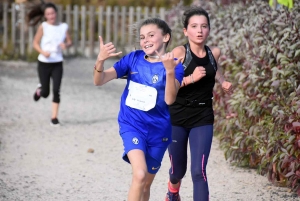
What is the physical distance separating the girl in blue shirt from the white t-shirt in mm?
4926

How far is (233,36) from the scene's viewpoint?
26.7ft

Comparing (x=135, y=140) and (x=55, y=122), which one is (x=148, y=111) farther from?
(x=55, y=122)

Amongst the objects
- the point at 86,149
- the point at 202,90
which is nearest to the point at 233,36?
the point at 86,149

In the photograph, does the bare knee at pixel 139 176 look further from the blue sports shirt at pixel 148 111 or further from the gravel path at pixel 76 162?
the gravel path at pixel 76 162

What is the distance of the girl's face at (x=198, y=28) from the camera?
516 centimetres

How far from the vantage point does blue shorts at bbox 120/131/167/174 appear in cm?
473

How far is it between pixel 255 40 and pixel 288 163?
1365mm

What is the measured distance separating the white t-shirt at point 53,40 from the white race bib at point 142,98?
16.5 ft

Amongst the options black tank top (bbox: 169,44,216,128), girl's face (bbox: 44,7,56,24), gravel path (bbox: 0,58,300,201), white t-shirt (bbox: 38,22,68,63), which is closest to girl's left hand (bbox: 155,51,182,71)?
black tank top (bbox: 169,44,216,128)

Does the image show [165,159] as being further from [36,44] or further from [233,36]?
[36,44]

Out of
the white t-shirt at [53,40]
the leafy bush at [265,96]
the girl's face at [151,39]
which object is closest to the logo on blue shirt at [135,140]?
the girl's face at [151,39]

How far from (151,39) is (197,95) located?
682 mm

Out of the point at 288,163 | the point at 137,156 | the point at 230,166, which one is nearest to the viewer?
the point at 137,156

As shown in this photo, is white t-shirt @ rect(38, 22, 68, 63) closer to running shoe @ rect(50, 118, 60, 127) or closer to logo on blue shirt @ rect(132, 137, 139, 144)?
running shoe @ rect(50, 118, 60, 127)
